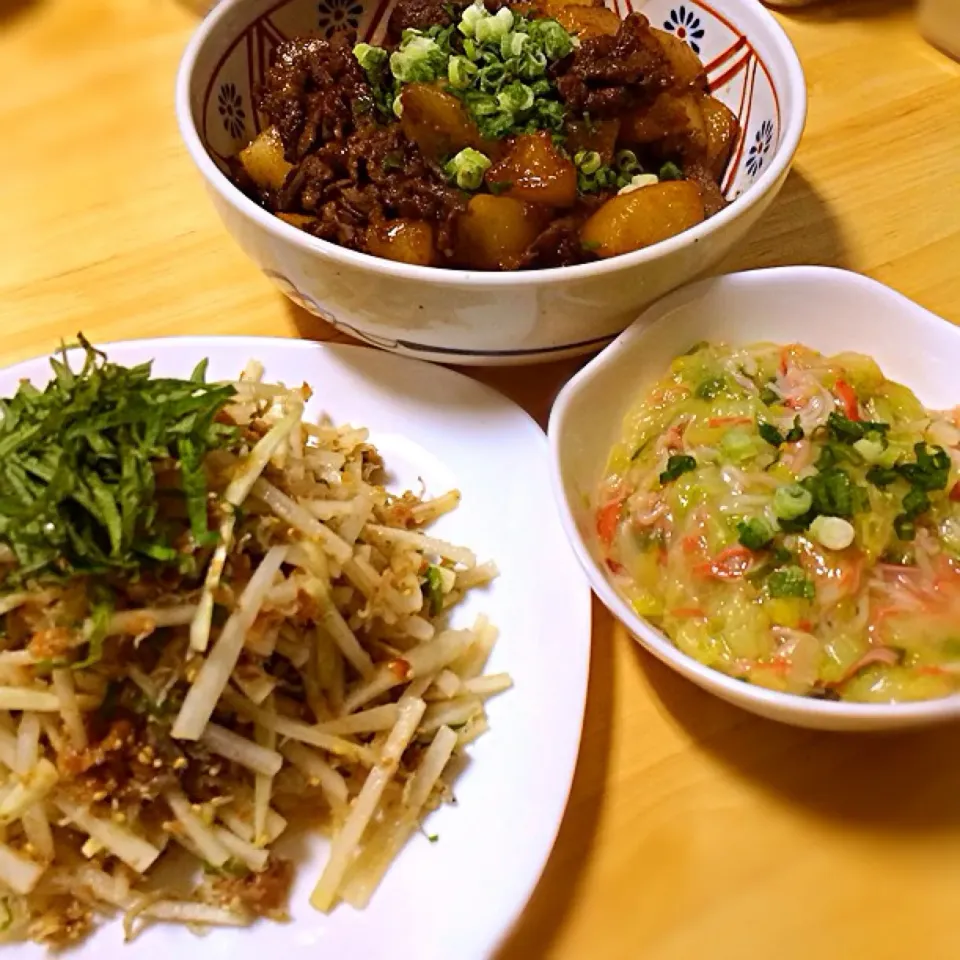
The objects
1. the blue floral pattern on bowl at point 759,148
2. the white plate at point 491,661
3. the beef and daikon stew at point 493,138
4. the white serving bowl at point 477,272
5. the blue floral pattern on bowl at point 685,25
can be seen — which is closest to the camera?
the white plate at point 491,661

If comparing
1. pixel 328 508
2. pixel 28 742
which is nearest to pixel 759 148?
pixel 328 508

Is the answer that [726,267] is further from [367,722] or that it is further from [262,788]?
[262,788]

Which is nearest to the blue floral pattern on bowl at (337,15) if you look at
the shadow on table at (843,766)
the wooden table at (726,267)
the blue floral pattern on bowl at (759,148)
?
the wooden table at (726,267)

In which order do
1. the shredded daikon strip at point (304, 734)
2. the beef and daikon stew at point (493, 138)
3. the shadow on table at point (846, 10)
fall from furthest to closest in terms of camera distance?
the shadow on table at point (846, 10) < the beef and daikon stew at point (493, 138) < the shredded daikon strip at point (304, 734)

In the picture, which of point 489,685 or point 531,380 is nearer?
point 489,685

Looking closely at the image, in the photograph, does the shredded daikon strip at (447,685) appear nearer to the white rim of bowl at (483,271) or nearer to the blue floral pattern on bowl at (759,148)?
the white rim of bowl at (483,271)

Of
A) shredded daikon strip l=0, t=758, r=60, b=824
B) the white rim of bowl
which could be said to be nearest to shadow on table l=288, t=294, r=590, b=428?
the white rim of bowl

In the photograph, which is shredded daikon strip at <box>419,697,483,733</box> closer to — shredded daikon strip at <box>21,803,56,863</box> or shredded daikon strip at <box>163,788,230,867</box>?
shredded daikon strip at <box>163,788,230,867</box>
